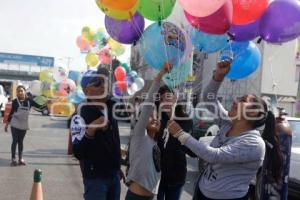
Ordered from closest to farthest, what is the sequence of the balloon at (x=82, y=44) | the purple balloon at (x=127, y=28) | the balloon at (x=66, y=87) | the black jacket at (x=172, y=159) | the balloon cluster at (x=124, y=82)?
the black jacket at (x=172, y=159)
the purple balloon at (x=127, y=28)
the balloon cluster at (x=124, y=82)
the balloon at (x=82, y=44)
the balloon at (x=66, y=87)

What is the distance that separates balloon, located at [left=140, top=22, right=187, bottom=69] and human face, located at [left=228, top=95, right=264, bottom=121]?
1.35m

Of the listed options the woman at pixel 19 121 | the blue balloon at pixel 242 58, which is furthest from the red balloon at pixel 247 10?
the woman at pixel 19 121

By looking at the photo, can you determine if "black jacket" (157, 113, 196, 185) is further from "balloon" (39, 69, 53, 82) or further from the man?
"balloon" (39, 69, 53, 82)

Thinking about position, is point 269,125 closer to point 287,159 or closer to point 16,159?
point 287,159

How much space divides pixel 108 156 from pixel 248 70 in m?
2.29

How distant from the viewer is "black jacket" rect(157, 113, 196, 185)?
14.1 feet

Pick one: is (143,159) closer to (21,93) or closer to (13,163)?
(13,163)

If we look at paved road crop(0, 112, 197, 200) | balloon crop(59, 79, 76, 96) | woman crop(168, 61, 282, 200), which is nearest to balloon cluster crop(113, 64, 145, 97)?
balloon crop(59, 79, 76, 96)

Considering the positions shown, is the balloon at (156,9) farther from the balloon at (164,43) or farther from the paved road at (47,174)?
the paved road at (47,174)

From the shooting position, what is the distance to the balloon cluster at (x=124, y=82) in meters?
11.4

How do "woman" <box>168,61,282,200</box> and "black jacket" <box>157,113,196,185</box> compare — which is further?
"black jacket" <box>157,113,196,185</box>

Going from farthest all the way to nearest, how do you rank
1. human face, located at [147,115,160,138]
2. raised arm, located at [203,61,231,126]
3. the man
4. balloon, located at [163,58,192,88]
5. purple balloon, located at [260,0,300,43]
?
balloon, located at [163,58,192,88] < purple balloon, located at [260,0,300,43] < raised arm, located at [203,61,231,126] < human face, located at [147,115,160,138] < the man

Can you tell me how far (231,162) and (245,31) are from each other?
1.91 m

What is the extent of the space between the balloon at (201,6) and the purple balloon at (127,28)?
71 centimetres
